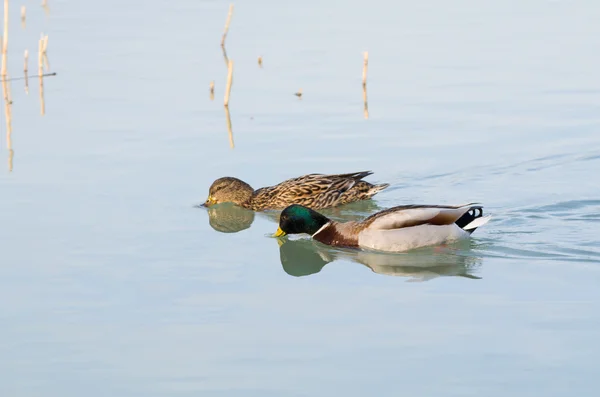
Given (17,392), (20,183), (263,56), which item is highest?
(263,56)

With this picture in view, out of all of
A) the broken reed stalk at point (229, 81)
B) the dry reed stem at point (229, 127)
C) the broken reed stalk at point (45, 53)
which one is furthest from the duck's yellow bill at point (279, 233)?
the broken reed stalk at point (45, 53)

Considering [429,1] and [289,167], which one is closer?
[289,167]

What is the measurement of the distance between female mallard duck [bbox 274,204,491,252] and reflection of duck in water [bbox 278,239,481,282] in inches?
3.8

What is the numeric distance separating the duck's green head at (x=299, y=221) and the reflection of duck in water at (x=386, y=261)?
0.40 ft

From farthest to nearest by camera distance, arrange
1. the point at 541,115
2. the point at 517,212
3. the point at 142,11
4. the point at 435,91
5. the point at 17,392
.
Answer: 1. the point at 142,11
2. the point at 435,91
3. the point at 541,115
4. the point at 517,212
5. the point at 17,392

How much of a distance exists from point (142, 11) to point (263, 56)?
4.35m

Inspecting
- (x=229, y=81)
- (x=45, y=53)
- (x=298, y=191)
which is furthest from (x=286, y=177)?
(x=45, y=53)

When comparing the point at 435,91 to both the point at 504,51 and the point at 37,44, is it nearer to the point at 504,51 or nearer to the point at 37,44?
the point at 504,51

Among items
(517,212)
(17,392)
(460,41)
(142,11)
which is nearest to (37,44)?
(142,11)

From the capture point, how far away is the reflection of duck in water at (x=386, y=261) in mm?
9578

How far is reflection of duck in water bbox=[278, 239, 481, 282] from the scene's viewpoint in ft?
31.4

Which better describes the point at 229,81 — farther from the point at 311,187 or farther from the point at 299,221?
the point at 299,221

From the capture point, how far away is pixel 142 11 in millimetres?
20969

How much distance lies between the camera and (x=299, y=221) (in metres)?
10.8
